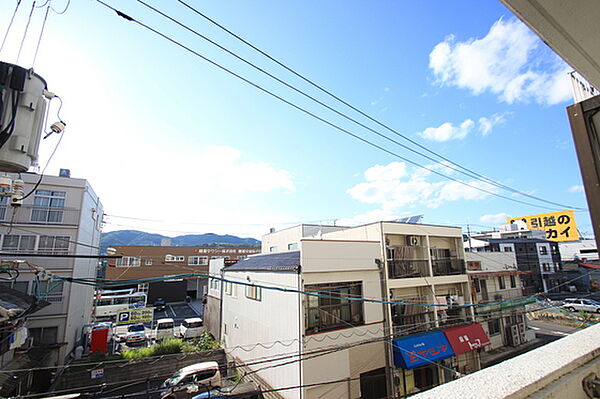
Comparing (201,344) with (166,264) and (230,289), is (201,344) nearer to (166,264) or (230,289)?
(230,289)

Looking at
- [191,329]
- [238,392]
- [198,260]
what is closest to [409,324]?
[238,392]

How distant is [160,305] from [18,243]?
18.1 metres

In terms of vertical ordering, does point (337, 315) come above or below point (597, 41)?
below

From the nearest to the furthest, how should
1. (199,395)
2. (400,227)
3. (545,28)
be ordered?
(545,28)
(199,395)
(400,227)

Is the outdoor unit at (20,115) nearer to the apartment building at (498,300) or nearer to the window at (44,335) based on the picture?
the window at (44,335)

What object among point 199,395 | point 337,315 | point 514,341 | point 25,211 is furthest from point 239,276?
point 514,341

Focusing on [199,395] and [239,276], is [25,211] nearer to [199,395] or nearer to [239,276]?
[239,276]

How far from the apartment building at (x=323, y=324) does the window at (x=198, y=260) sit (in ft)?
74.3

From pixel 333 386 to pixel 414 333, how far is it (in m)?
4.54

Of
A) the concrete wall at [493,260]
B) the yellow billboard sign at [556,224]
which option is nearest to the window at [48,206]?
the concrete wall at [493,260]

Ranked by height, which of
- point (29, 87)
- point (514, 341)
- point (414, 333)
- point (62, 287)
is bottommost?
point (514, 341)

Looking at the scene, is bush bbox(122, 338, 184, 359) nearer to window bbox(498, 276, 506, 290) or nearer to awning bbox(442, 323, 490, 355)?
awning bbox(442, 323, 490, 355)

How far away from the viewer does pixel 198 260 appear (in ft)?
105

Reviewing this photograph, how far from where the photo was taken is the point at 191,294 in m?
33.8
